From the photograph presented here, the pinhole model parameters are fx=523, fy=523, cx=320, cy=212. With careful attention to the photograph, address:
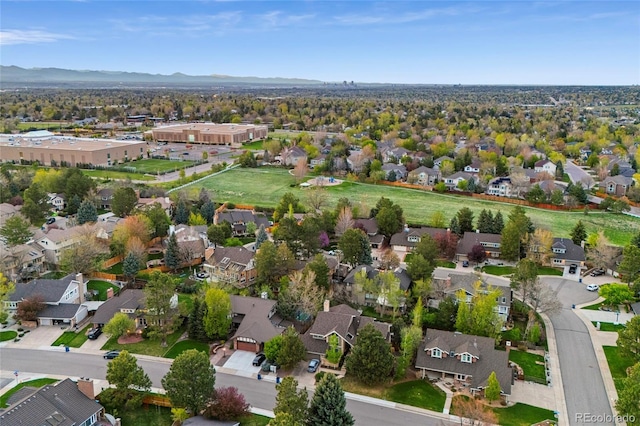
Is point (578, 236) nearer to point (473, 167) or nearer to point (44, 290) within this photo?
point (473, 167)

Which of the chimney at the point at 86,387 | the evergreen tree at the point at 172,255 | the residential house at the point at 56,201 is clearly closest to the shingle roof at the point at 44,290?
the evergreen tree at the point at 172,255

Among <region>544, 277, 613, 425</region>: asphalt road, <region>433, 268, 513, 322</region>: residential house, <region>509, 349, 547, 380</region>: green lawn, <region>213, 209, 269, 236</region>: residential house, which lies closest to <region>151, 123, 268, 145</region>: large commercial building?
<region>213, 209, 269, 236</region>: residential house

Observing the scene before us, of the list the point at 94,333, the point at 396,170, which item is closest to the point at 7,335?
the point at 94,333

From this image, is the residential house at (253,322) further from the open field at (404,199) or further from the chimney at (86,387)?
the open field at (404,199)

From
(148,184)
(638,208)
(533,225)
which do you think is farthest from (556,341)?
(148,184)

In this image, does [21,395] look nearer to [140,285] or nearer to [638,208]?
[140,285]

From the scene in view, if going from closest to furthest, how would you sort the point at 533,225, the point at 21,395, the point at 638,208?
the point at 21,395, the point at 533,225, the point at 638,208
